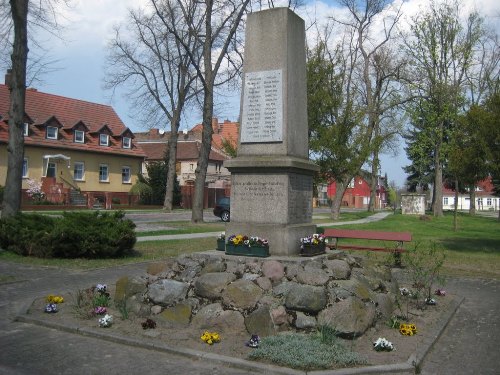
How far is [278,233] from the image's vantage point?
8.71 metres

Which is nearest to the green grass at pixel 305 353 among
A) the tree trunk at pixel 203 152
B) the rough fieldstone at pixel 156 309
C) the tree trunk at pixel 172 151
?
the rough fieldstone at pixel 156 309

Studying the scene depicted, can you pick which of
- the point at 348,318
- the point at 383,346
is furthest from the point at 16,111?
the point at 383,346

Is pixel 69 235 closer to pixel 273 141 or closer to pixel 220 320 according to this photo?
pixel 273 141

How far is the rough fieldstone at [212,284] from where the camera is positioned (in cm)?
727

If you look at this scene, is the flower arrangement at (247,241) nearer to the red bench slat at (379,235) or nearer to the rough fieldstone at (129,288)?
the rough fieldstone at (129,288)

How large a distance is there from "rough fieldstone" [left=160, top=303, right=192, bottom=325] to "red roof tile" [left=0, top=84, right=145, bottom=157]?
1400 inches

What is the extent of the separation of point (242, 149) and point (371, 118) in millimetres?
28702

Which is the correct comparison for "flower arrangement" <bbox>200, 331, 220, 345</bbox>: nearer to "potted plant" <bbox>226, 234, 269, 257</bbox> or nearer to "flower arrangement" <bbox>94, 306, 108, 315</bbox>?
"flower arrangement" <bbox>94, 306, 108, 315</bbox>

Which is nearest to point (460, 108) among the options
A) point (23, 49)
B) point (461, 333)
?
point (23, 49)

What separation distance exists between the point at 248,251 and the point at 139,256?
21.8ft

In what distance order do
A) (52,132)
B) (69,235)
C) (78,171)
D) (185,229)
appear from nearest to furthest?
(69,235), (185,229), (52,132), (78,171)

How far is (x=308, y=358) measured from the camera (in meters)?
5.52

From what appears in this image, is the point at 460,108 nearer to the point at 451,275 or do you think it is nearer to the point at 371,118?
the point at 371,118

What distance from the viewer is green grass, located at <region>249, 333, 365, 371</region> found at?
5484 millimetres
